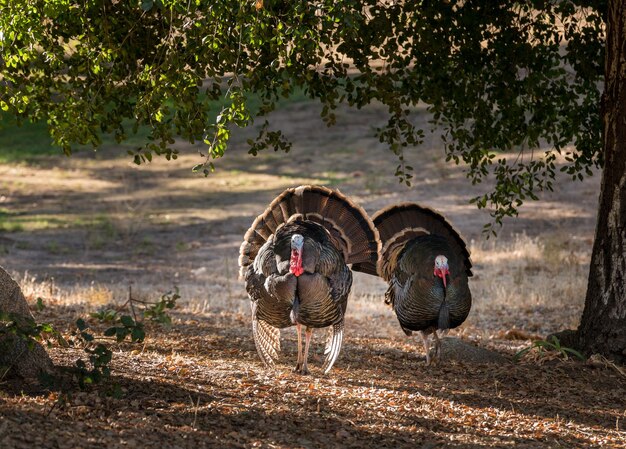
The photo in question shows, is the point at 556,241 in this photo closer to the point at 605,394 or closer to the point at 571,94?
the point at 571,94

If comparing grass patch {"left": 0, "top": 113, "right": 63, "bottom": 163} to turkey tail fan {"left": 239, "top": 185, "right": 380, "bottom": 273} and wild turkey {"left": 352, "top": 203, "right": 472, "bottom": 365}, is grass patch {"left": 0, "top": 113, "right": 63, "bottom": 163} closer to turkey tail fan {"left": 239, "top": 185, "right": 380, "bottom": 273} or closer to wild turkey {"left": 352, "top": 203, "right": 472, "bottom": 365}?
wild turkey {"left": 352, "top": 203, "right": 472, "bottom": 365}

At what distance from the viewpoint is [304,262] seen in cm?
698

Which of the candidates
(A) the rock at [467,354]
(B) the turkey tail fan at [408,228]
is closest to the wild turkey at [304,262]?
(B) the turkey tail fan at [408,228]

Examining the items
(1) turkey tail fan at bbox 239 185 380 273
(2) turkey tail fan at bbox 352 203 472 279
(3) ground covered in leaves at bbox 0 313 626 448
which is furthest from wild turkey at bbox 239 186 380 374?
(2) turkey tail fan at bbox 352 203 472 279

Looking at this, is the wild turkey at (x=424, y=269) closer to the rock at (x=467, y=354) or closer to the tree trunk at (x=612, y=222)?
the rock at (x=467, y=354)

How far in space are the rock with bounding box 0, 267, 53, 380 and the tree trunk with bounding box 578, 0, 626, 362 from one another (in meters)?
4.31

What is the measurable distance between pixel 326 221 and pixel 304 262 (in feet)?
3.76

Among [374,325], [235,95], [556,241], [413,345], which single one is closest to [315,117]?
[556,241]

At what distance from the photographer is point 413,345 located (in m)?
9.23

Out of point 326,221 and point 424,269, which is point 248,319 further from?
point 424,269

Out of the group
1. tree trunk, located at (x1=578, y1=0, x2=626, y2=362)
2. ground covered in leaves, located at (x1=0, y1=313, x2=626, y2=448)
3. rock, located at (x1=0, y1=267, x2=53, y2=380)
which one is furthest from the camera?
tree trunk, located at (x1=578, y1=0, x2=626, y2=362)

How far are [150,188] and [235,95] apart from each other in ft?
51.7

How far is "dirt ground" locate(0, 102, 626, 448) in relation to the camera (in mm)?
5375

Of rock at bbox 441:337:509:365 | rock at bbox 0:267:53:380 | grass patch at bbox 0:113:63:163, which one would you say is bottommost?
rock at bbox 441:337:509:365
